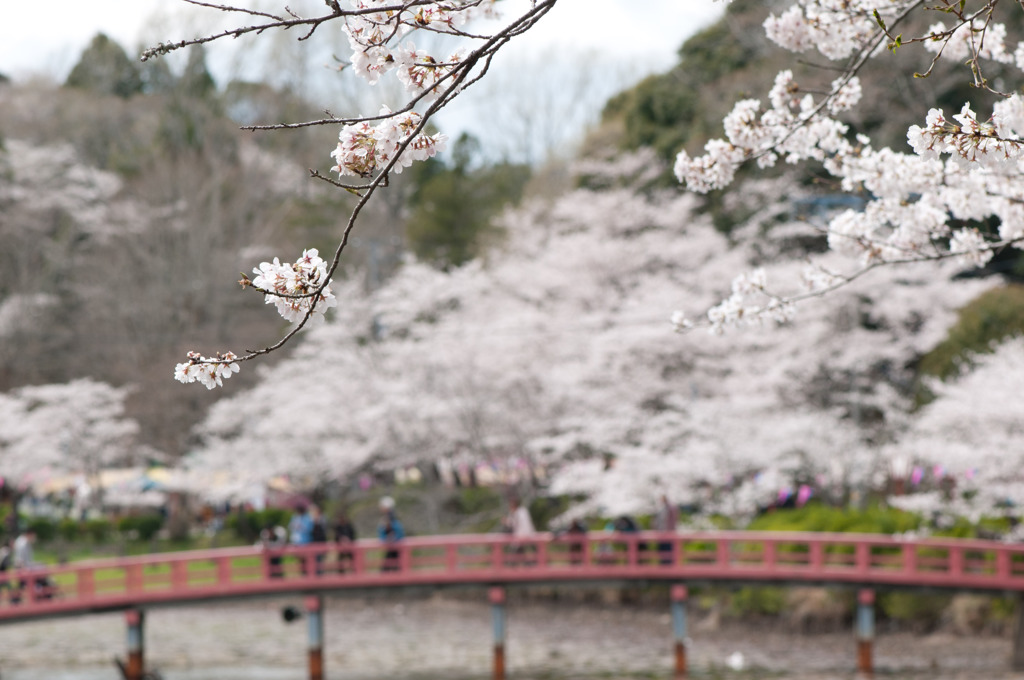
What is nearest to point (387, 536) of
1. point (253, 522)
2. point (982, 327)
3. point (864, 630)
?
point (864, 630)

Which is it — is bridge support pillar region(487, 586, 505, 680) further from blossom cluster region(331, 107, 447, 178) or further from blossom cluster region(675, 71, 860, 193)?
blossom cluster region(331, 107, 447, 178)

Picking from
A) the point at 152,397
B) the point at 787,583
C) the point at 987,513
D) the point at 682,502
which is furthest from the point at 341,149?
the point at 152,397

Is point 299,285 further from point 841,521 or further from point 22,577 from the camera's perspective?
point 841,521

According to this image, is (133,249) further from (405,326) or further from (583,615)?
(583,615)

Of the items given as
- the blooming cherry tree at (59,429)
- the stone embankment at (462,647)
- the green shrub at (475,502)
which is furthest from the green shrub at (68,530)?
the green shrub at (475,502)

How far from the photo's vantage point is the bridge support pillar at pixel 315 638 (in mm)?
14203

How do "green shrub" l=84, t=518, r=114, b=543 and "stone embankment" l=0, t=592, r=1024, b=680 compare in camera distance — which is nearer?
"stone embankment" l=0, t=592, r=1024, b=680

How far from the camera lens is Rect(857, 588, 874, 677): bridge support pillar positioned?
13.5 metres

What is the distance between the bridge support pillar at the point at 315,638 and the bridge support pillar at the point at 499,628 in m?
2.15

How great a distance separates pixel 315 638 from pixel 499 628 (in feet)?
7.46

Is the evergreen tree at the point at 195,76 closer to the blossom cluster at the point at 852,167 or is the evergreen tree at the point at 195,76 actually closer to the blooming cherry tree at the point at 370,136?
the blossom cluster at the point at 852,167

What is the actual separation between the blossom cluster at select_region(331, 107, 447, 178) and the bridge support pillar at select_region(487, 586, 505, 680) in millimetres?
11839

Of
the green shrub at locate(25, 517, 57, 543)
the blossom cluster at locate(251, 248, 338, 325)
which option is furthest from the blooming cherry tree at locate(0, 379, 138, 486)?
the blossom cluster at locate(251, 248, 338, 325)

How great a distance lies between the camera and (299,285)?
9.81ft
